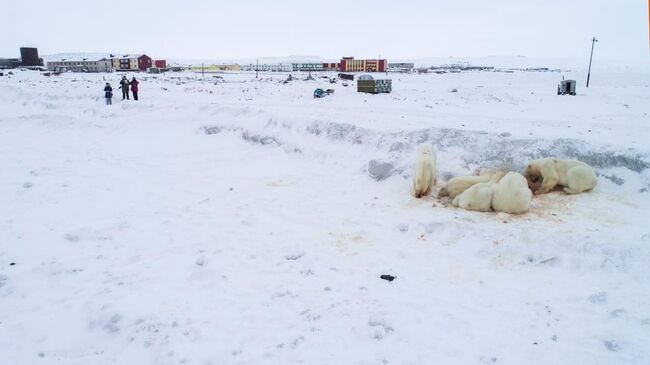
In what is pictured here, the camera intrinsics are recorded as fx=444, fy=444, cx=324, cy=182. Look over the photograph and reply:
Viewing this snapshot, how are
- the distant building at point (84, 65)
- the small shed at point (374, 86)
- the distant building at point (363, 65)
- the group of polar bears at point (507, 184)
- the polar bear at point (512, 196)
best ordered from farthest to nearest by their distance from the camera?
the distant building at point (363, 65), the distant building at point (84, 65), the small shed at point (374, 86), the group of polar bears at point (507, 184), the polar bear at point (512, 196)

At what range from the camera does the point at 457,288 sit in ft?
19.9

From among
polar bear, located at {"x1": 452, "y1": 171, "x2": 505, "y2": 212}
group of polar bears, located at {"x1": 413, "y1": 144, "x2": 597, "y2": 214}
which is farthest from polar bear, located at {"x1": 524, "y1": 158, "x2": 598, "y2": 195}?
polar bear, located at {"x1": 452, "y1": 171, "x2": 505, "y2": 212}

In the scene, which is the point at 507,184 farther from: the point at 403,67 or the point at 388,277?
the point at 403,67

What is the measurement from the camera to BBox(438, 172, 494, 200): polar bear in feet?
29.9

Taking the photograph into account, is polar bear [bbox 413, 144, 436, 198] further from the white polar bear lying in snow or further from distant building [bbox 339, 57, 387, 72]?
distant building [bbox 339, 57, 387, 72]

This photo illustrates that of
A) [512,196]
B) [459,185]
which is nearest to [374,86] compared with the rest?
[459,185]

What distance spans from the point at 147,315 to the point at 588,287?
575 cm

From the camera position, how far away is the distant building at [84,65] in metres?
90.0

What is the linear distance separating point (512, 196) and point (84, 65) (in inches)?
4049

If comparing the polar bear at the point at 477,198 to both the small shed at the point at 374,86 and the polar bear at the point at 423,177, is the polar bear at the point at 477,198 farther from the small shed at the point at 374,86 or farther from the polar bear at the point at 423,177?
the small shed at the point at 374,86

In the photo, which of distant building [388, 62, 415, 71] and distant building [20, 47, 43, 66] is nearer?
distant building [20, 47, 43, 66]

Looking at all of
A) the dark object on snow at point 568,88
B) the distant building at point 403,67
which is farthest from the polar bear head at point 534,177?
the distant building at point 403,67

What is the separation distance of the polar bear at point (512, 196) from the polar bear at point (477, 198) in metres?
0.11

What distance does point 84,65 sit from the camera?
303 ft
